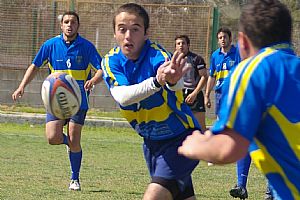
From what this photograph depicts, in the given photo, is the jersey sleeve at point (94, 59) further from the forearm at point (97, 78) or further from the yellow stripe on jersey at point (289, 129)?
the yellow stripe on jersey at point (289, 129)

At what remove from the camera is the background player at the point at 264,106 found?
344 cm

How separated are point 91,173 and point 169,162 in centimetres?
530

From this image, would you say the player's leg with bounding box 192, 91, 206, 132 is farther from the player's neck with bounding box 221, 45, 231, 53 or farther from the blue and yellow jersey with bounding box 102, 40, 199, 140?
the blue and yellow jersey with bounding box 102, 40, 199, 140

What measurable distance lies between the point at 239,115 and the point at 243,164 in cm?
594

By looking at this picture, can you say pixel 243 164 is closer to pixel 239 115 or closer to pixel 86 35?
pixel 239 115

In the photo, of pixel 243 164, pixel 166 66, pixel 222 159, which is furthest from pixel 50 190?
pixel 222 159

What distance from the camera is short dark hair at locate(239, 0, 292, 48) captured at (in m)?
3.57

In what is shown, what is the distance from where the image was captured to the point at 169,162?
564 centimetres

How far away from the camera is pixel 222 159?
347 centimetres

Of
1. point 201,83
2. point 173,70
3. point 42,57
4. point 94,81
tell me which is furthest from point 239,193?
point 173,70

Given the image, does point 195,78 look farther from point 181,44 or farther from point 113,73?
point 113,73

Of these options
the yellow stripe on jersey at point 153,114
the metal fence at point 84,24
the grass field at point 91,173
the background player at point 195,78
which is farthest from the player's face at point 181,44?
the yellow stripe on jersey at point 153,114

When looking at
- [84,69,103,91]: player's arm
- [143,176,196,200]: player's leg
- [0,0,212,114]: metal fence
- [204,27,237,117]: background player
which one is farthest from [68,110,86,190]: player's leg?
[0,0,212,114]: metal fence

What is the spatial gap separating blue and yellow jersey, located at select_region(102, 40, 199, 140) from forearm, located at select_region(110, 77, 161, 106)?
0.62 feet
